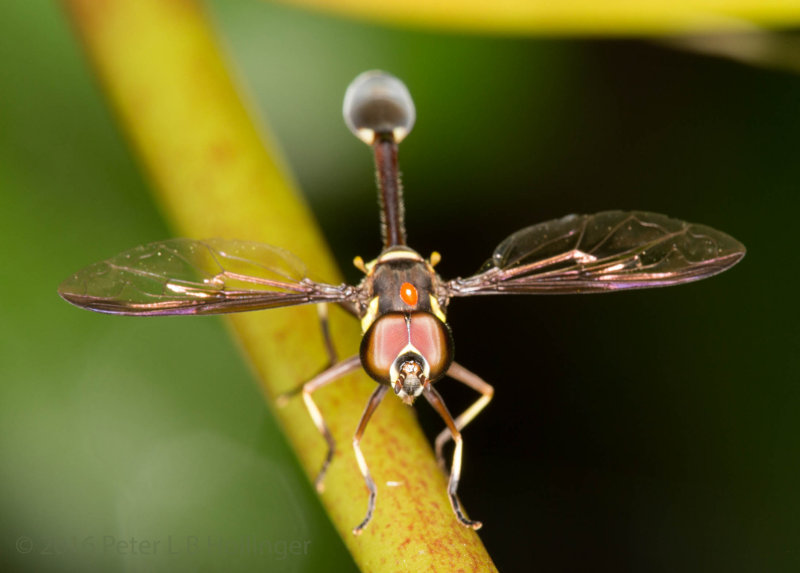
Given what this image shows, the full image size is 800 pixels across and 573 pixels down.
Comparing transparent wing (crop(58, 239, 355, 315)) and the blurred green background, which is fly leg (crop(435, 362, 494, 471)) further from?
transparent wing (crop(58, 239, 355, 315))

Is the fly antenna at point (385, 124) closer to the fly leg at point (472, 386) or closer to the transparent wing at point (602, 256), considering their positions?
the transparent wing at point (602, 256)

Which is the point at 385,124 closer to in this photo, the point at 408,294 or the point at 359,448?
the point at 408,294

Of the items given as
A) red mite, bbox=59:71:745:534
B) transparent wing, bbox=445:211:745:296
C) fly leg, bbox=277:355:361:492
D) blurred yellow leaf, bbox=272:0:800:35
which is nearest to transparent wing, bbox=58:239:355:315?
red mite, bbox=59:71:745:534

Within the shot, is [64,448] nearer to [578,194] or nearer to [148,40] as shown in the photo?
[148,40]

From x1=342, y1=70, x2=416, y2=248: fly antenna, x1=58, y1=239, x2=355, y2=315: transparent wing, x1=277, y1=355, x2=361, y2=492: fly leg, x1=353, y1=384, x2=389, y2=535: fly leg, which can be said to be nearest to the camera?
x1=353, y1=384, x2=389, y2=535: fly leg

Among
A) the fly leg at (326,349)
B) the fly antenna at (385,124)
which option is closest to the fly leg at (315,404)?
the fly leg at (326,349)

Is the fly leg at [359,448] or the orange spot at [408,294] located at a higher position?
the fly leg at [359,448]
